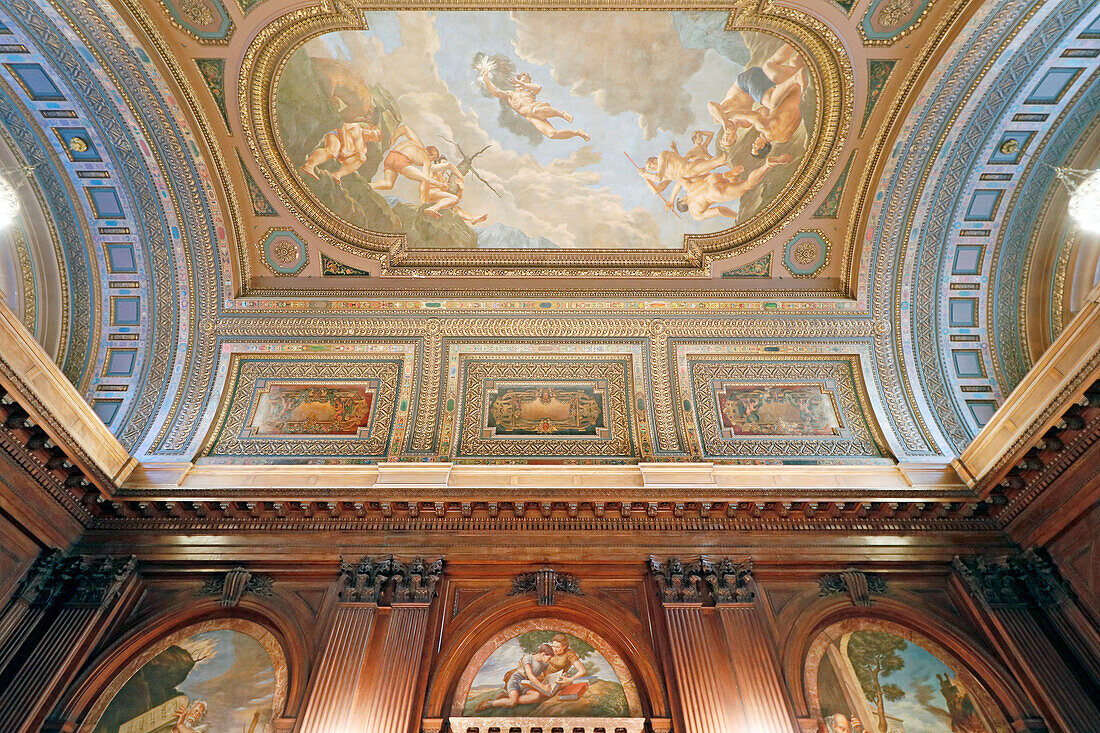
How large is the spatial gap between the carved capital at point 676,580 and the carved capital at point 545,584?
1.07 meters

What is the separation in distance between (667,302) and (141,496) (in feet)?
29.4

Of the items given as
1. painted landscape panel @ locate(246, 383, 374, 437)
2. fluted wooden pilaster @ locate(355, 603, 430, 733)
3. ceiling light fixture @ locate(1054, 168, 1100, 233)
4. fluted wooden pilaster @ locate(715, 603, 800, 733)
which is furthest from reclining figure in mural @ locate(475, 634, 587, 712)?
ceiling light fixture @ locate(1054, 168, 1100, 233)

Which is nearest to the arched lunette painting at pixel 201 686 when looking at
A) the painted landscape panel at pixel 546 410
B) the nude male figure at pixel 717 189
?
the painted landscape panel at pixel 546 410

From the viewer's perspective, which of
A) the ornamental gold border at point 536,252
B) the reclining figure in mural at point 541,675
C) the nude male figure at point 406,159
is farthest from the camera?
the nude male figure at point 406,159

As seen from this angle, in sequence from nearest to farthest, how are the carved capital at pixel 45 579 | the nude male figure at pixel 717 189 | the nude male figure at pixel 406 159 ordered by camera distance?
the carved capital at pixel 45 579, the nude male figure at pixel 406 159, the nude male figure at pixel 717 189

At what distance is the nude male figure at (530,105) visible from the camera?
9969mm

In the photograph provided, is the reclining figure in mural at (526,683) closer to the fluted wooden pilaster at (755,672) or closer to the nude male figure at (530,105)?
the fluted wooden pilaster at (755,672)

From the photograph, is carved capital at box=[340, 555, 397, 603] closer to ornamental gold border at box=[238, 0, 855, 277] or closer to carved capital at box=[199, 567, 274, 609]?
carved capital at box=[199, 567, 274, 609]

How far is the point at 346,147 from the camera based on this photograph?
10453mm

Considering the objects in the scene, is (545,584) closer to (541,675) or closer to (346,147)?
(541,675)

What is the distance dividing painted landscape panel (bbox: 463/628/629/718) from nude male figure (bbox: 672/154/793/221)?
734 cm

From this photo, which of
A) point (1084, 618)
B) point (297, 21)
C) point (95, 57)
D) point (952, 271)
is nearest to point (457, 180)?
point (297, 21)

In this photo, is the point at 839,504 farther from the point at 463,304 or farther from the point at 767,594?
the point at 463,304

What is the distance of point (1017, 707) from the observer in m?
7.59
